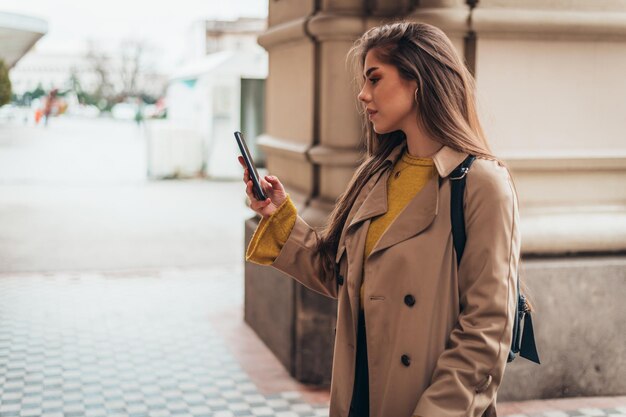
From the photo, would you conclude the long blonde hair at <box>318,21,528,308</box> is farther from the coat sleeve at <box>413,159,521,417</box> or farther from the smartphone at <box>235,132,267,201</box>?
A: the smartphone at <box>235,132,267,201</box>

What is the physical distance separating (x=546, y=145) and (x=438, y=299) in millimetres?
2994

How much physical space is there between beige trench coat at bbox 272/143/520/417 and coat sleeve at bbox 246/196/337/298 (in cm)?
23

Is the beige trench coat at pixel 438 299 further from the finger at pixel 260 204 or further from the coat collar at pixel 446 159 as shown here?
the finger at pixel 260 204

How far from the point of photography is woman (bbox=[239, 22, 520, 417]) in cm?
226

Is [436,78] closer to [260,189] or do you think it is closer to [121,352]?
[260,189]

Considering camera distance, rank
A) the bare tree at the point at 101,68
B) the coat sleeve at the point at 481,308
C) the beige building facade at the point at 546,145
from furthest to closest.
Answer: the bare tree at the point at 101,68 < the beige building facade at the point at 546,145 < the coat sleeve at the point at 481,308

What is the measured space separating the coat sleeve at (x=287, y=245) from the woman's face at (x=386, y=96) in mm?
424

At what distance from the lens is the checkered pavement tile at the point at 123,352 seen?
16.2 feet

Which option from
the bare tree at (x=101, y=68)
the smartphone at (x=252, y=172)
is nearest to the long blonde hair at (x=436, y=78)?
the smartphone at (x=252, y=172)

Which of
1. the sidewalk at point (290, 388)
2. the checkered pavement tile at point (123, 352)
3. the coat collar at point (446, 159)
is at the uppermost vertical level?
the coat collar at point (446, 159)

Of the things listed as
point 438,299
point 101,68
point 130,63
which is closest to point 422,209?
point 438,299

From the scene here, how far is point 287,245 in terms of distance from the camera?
2705 millimetres

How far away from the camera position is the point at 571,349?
Answer: 496 cm

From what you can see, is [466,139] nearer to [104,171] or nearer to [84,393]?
[84,393]
